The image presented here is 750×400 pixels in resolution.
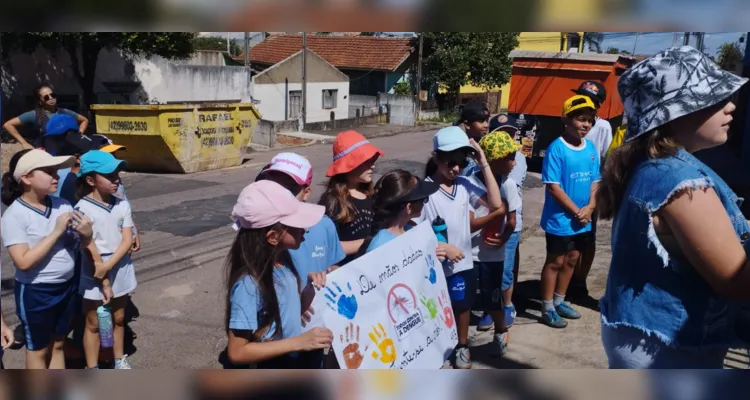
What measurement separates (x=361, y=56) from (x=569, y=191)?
78.5 feet

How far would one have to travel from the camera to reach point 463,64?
22578mm

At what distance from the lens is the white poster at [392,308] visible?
251cm

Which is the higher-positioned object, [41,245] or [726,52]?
[726,52]

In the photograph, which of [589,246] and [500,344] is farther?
[589,246]

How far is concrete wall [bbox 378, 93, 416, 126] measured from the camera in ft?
81.7

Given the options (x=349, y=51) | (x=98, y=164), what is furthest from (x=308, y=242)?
(x=349, y=51)

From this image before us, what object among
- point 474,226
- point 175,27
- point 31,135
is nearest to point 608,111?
point 474,226

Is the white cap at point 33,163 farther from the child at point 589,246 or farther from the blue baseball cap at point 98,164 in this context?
the child at point 589,246

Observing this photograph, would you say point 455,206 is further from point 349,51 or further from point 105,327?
point 349,51

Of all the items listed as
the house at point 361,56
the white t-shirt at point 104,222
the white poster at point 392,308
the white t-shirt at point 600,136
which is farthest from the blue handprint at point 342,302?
the house at point 361,56

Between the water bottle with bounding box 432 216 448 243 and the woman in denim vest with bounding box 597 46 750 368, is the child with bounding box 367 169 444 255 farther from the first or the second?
the woman in denim vest with bounding box 597 46 750 368

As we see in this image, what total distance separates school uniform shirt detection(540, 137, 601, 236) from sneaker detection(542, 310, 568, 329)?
0.64 metres

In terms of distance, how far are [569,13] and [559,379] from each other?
97 centimetres

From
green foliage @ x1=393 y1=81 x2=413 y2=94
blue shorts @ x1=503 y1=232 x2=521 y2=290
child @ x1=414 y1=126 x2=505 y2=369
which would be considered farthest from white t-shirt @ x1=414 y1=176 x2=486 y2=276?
green foliage @ x1=393 y1=81 x2=413 y2=94
